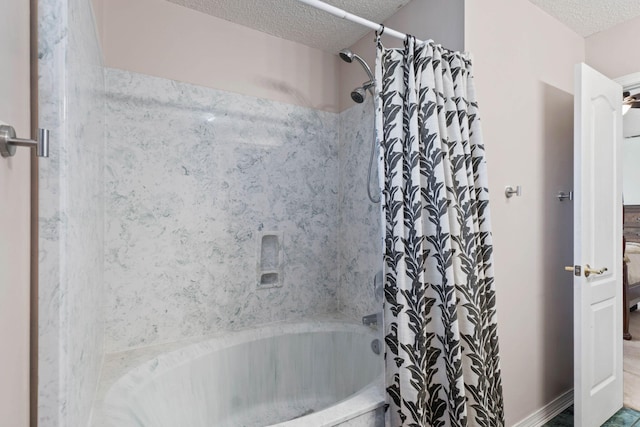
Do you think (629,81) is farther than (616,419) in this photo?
Yes

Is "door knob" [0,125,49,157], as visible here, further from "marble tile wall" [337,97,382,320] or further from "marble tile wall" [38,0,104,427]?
"marble tile wall" [337,97,382,320]

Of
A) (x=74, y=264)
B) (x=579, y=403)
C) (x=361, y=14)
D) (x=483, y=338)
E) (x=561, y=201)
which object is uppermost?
(x=361, y=14)

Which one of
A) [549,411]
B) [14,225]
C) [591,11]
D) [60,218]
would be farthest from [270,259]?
[591,11]

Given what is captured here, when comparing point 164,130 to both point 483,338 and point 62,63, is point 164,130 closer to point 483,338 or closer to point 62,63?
point 62,63

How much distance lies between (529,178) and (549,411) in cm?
136

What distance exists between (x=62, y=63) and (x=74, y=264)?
48cm

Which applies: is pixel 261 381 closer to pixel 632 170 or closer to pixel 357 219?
pixel 357 219

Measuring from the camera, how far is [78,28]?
906mm

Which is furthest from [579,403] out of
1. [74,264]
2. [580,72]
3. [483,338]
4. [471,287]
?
[74,264]

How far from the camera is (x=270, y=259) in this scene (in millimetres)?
2150

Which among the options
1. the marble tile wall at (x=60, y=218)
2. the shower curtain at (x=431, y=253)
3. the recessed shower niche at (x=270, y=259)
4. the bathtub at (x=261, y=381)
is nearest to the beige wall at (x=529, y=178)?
the shower curtain at (x=431, y=253)

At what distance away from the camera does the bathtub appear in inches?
53.1

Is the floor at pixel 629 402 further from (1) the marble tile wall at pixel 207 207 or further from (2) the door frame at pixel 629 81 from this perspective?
(2) the door frame at pixel 629 81

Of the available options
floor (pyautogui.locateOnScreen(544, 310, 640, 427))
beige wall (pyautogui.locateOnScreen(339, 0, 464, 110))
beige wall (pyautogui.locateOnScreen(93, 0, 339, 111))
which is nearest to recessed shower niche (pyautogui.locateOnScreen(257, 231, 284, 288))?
beige wall (pyautogui.locateOnScreen(93, 0, 339, 111))
